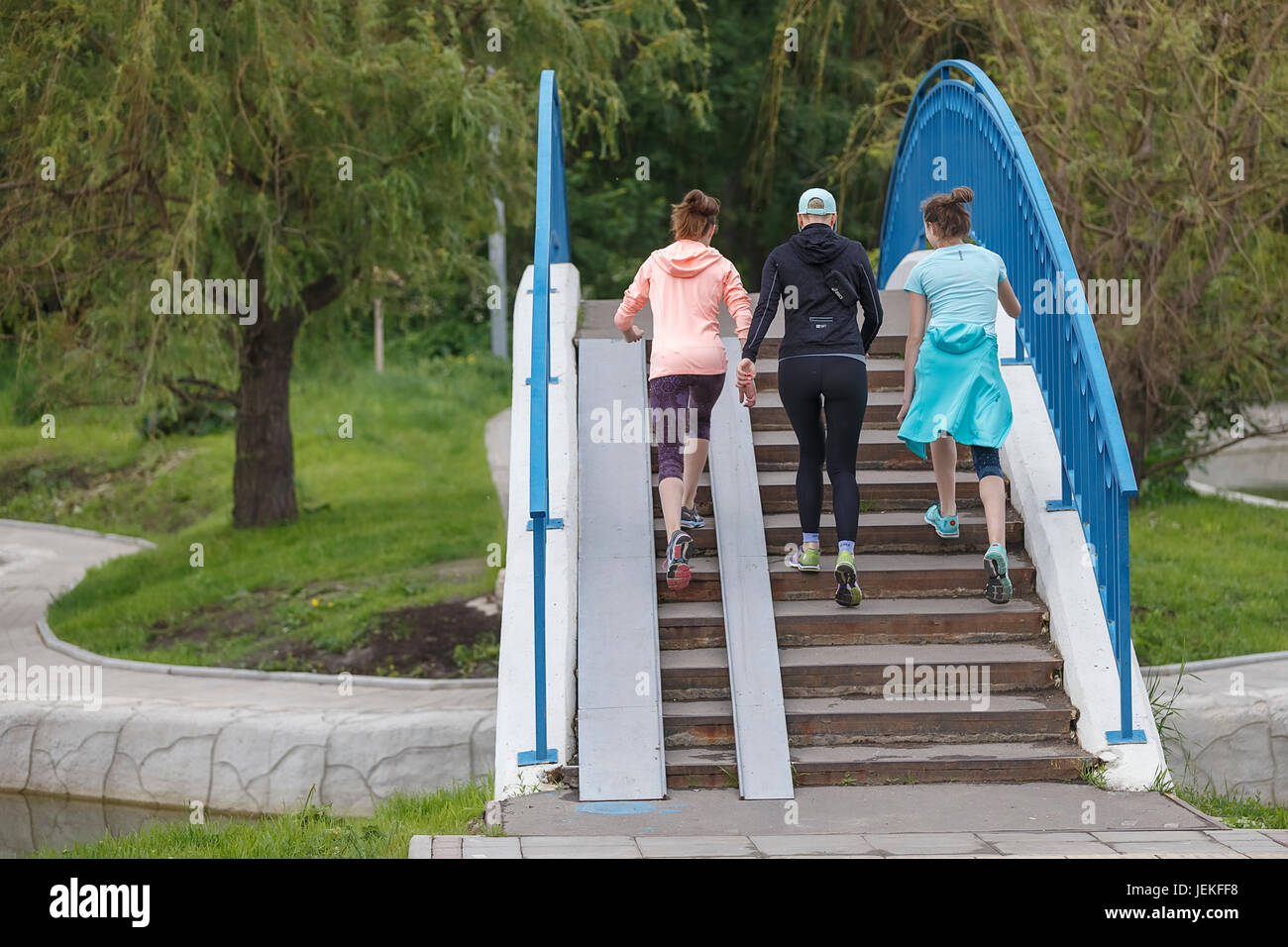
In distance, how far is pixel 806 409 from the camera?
6352 mm

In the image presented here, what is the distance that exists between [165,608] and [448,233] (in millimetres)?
4009

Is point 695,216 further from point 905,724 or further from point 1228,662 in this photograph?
point 1228,662

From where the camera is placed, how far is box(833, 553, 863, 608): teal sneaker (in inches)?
246

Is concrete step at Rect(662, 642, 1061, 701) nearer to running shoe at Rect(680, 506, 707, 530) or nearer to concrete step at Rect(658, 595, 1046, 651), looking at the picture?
concrete step at Rect(658, 595, 1046, 651)

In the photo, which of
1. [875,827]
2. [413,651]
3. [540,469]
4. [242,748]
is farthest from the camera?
[413,651]

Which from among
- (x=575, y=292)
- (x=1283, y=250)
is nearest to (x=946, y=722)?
(x=575, y=292)

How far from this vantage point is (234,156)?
12.0m

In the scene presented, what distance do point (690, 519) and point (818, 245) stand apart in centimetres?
135

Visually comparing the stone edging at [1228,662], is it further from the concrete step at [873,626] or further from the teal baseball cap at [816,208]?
the teal baseball cap at [816,208]

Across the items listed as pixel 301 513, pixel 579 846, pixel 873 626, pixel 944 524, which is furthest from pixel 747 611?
pixel 301 513

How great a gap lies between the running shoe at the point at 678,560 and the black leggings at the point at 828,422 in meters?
0.53

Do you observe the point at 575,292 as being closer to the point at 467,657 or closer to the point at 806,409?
the point at 806,409

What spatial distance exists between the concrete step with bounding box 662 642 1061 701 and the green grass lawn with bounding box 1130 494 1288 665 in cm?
392

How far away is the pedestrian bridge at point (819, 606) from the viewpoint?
569cm
